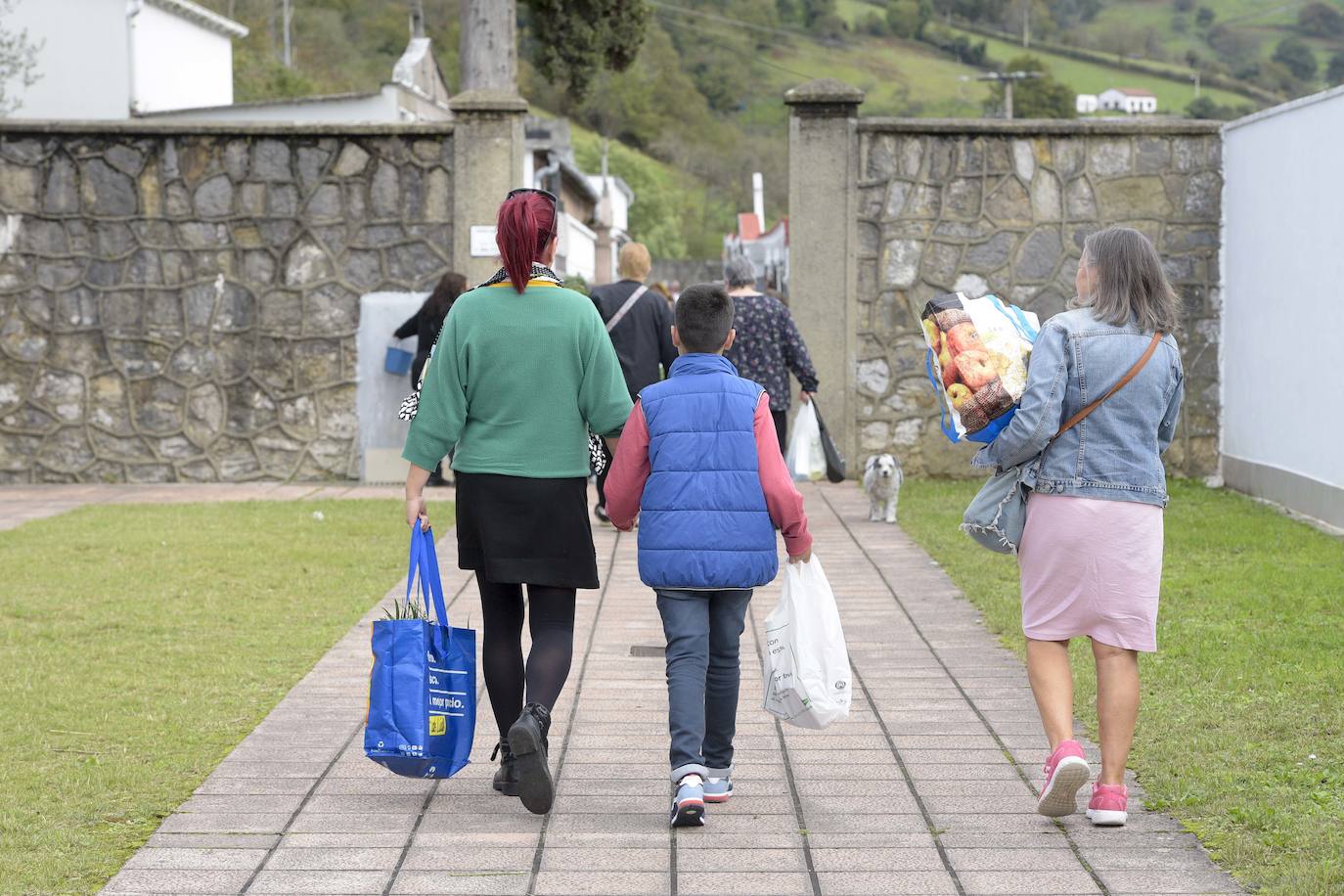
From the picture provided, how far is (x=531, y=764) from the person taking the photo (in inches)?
172

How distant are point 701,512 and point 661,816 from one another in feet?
2.90

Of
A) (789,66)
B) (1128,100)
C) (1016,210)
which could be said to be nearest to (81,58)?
(1016,210)

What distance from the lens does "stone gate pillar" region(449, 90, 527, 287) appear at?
12109 mm

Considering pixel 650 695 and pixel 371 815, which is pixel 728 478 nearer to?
pixel 371 815

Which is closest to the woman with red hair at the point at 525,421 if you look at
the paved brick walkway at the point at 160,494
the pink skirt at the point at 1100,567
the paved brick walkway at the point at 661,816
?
the paved brick walkway at the point at 661,816

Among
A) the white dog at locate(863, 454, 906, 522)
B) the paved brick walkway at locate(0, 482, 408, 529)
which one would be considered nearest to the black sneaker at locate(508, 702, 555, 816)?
the white dog at locate(863, 454, 906, 522)

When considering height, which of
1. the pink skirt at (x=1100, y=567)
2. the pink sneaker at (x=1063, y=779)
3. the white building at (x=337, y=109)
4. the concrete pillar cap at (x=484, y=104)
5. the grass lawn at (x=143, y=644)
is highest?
the white building at (x=337, y=109)

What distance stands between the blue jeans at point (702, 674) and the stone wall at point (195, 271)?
26.6ft

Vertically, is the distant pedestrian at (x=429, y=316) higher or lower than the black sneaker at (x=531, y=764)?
higher

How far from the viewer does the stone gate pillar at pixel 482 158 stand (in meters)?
12.1

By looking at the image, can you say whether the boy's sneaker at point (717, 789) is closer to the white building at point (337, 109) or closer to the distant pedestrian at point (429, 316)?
the distant pedestrian at point (429, 316)

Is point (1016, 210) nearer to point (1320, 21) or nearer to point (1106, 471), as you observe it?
point (1106, 471)

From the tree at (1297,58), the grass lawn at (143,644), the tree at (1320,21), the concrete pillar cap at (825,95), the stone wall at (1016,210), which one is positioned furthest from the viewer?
the tree at (1297,58)

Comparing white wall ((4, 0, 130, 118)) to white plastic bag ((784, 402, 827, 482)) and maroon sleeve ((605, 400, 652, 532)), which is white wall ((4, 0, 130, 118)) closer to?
white plastic bag ((784, 402, 827, 482))
